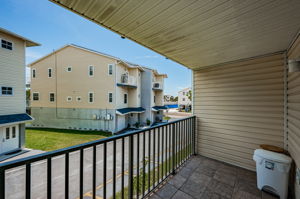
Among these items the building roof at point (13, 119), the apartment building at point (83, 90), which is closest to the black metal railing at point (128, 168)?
the building roof at point (13, 119)

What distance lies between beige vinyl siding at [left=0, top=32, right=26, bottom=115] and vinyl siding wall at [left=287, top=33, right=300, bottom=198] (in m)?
10.6

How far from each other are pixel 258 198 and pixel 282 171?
59 cm

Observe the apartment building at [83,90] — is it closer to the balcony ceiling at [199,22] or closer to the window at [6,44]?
the window at [6,44]

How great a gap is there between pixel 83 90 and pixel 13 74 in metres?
4.68

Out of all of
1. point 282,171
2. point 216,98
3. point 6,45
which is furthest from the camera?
point 6,45

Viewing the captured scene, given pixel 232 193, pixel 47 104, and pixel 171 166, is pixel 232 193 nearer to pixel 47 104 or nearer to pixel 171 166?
pixel 171 166

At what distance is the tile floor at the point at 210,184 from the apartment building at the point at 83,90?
28.1ft

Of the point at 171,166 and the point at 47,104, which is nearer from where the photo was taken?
the point at 171,166

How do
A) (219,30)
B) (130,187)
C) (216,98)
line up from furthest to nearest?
(216,98)
(219,30)
(130,187)

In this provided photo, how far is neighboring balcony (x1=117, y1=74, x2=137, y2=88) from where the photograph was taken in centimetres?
1112

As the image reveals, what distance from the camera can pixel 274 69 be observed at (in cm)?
257

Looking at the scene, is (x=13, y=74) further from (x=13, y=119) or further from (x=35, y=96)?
(x=35, y=96)

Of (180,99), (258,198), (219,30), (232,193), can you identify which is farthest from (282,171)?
(180,99)

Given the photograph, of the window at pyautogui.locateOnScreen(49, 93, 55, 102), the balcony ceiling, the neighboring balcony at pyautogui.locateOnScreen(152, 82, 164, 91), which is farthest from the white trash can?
the window at pyautogui.locateOnScreen(49, 93, 55, 102)
